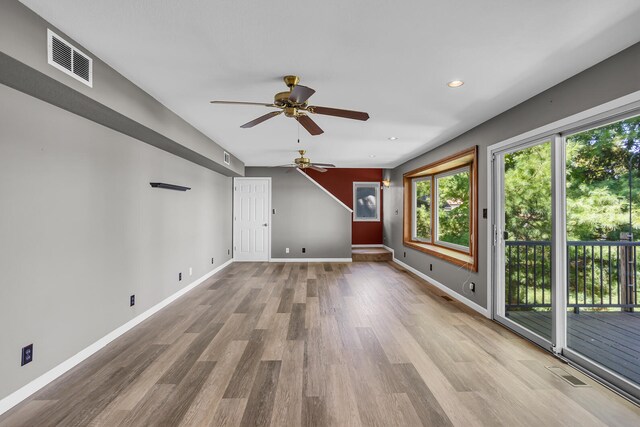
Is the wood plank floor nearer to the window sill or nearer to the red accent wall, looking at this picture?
the window sill

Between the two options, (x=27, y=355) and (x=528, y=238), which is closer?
(x=27, y=355)

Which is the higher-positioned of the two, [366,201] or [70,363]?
[366,201]

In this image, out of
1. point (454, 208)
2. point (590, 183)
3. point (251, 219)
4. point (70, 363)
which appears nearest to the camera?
point (70, 363)

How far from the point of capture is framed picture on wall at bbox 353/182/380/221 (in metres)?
8.26

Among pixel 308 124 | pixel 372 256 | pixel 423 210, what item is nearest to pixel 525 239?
pixel 308 124

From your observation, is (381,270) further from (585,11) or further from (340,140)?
(585,11)

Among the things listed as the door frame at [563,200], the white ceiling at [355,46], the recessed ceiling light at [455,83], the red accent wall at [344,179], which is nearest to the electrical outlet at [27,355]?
the white ceiling at [355,46]

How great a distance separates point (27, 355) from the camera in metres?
2.06

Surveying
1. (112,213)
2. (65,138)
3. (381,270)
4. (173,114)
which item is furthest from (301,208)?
(65,138)

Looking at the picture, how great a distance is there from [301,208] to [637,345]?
19.7 feet

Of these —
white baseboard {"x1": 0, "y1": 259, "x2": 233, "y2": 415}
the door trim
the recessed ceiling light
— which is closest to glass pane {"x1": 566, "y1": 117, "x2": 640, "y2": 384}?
the door trim

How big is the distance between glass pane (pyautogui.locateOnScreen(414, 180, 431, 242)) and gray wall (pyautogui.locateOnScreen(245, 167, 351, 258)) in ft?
5.50

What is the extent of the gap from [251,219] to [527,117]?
589 cm

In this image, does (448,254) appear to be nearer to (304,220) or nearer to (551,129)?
(551,129)
